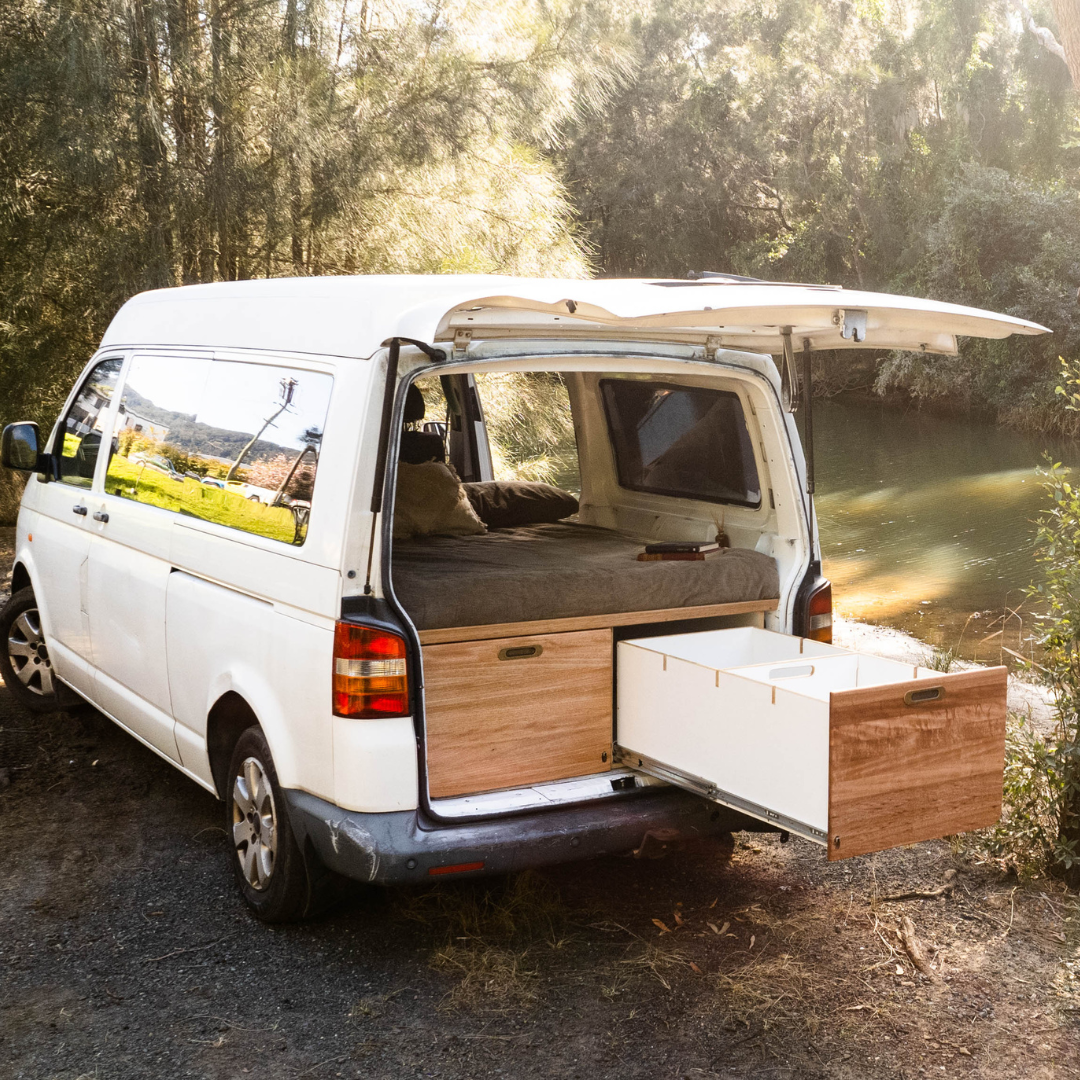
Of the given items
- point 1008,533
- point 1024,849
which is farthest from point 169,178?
point 1008,533

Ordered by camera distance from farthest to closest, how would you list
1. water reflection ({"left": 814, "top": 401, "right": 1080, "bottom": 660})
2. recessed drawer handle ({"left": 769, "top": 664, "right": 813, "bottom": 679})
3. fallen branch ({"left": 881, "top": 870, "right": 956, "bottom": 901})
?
water reflection ({"left": 814, "top": 401, "right": 1080, "bottom": 660}), fallen branch ({"left": 881, "top": 870, "right": 956, "bottom": 901}), recessed drawer handle ({"left": 769, "top": 664, "right": 813, "bottom": 679})

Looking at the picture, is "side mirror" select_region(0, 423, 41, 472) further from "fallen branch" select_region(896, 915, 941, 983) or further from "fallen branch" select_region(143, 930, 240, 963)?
"fallen branch" select_region(896, 915, 941, 983)

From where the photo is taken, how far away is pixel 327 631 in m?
3.60

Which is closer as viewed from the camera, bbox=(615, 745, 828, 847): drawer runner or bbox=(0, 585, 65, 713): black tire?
bbox=(615, 745, 828, 847): drawer runner

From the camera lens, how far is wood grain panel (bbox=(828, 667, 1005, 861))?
3.35 metres

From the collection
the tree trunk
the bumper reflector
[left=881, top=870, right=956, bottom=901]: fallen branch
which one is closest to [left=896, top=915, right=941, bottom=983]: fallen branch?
[left=881, top=870, right=956, bottom=901]: fallen branch

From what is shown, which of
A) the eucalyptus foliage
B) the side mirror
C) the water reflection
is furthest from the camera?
the water reflection

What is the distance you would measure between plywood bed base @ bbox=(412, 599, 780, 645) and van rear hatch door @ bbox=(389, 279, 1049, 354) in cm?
91

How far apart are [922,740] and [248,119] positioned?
30.1 ft

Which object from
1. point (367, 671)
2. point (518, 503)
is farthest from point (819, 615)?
point (518, 503)

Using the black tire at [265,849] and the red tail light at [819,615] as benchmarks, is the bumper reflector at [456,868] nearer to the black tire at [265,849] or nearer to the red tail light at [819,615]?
the black tire at [265,849]

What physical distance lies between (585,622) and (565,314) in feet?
3.72

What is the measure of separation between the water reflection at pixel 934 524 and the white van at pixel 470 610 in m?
5.16

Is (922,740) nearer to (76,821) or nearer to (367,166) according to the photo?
(76,821)
